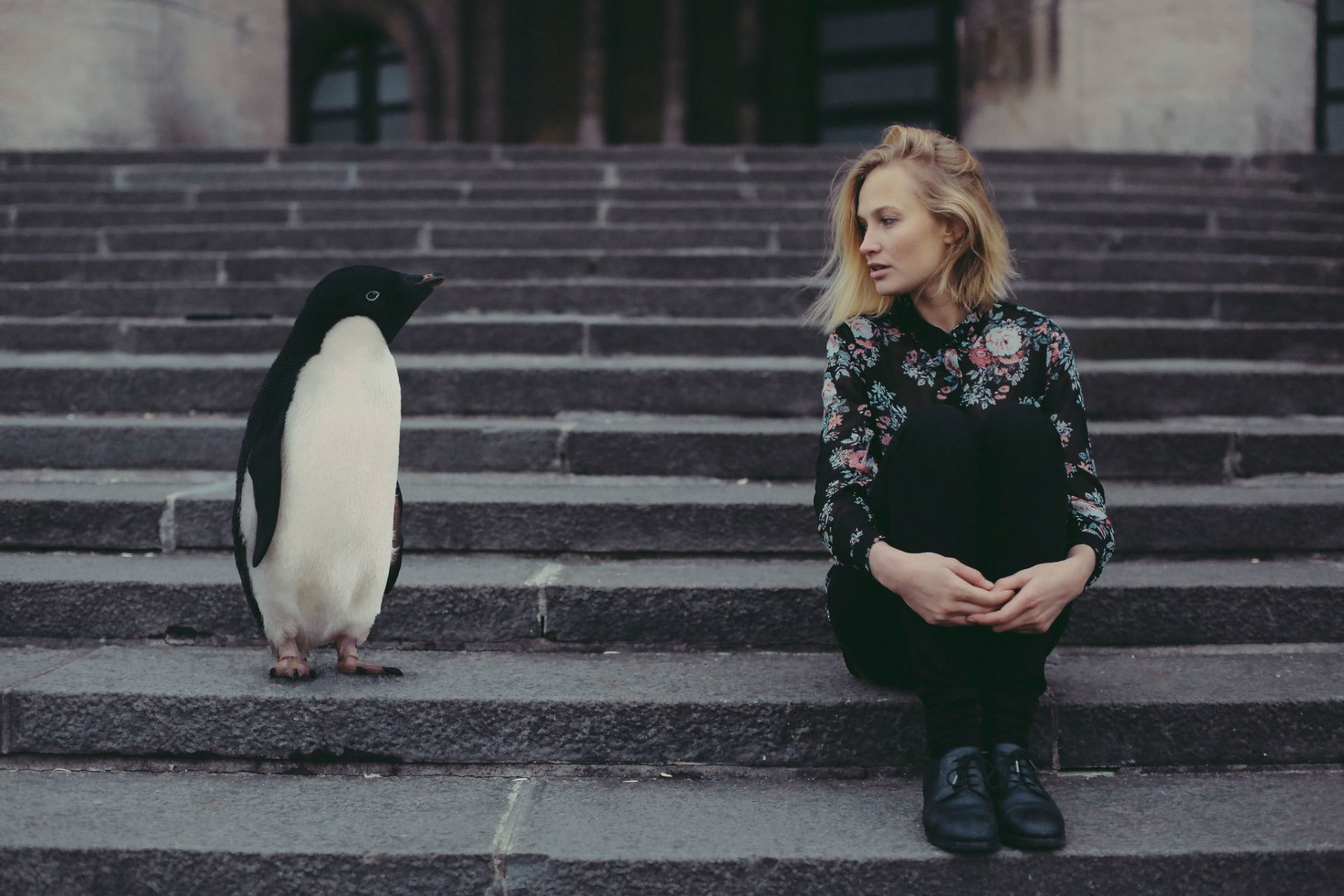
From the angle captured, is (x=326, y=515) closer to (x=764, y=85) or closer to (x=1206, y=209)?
(x=1206, y=209)

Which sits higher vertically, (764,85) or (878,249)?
(764,85)

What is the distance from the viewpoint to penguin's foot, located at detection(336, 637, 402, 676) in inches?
79.4

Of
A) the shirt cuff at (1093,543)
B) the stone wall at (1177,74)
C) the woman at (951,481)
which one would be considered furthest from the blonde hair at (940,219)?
the stone wall at (1177,74)

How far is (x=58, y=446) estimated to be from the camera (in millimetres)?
3100

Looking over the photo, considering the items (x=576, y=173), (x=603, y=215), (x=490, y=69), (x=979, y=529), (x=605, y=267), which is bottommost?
(x=979, y=529)

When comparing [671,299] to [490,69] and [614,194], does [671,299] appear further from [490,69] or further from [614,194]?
[490,69]

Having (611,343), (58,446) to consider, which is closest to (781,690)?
(611,343)

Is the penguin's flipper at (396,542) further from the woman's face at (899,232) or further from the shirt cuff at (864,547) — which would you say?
the woman's face at (899,232)

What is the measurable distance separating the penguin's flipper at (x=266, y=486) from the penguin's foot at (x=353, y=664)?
0.27 meters

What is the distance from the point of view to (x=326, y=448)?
72.3 inches

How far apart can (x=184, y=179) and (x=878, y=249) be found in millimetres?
5448

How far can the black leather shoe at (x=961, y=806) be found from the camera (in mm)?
1576

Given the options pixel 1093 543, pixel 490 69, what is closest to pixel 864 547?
pixel 1093 543

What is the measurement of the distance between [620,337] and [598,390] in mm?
407
